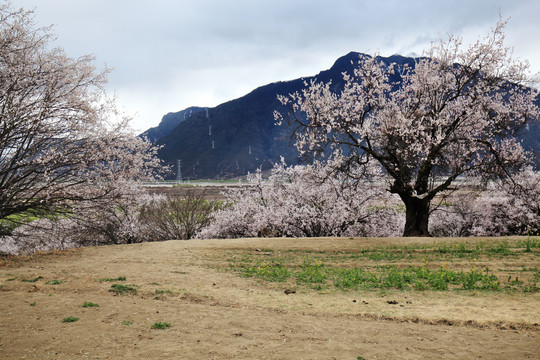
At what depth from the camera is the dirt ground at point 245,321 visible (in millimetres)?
6090

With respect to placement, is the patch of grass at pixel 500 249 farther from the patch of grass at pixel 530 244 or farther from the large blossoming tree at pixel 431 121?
the large blossoming tree at pixel 431 121

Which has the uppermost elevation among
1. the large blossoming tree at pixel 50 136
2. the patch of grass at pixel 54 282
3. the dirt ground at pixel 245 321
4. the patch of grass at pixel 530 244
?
the large blossoming tree at pixel 50 136

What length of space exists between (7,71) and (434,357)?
55.2 ft

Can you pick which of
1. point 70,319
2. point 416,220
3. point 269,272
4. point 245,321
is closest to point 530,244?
point 416,220

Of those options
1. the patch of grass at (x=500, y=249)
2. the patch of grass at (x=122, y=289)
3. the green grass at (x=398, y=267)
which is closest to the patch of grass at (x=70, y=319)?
the patch of grass at (x=122, y=289)

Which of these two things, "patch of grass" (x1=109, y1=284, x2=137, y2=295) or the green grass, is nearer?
"patch of grass" (x1=109, y1=284, x2=137, y2=295)

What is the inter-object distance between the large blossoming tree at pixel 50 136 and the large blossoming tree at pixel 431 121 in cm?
1030

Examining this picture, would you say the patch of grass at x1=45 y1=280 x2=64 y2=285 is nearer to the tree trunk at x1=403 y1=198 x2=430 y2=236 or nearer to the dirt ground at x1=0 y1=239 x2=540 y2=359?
the dirt ground at x1=0 y1=239 x2=540 y2=359

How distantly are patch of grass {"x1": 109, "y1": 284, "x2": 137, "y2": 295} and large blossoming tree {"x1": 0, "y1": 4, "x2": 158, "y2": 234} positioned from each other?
745 cm

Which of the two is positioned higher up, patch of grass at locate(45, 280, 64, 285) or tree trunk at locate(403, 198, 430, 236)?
tree trunk at locate(403, 198, 430, 236)

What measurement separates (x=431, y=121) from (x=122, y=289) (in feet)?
55.7

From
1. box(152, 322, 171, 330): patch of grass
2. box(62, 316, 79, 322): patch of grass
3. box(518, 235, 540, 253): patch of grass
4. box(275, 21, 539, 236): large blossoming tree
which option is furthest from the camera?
box(275, 21, 539, 236): large blossoming tree

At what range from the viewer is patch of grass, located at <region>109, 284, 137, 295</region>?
32.1 feet

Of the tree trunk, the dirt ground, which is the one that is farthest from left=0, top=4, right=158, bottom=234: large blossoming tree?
the tree trunk
